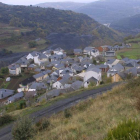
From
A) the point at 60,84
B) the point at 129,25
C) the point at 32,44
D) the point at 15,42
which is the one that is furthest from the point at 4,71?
the point at 129,25

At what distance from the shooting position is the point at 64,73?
909 inches

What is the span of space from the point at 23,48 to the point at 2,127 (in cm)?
3836

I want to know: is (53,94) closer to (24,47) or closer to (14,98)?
(14,98)

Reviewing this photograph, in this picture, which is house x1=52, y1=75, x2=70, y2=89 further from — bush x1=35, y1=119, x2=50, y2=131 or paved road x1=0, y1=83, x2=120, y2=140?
bush x1=35, y1=119, x2=50, y2=131

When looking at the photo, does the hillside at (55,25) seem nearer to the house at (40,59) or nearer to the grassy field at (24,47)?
the grassy field at (24,47)

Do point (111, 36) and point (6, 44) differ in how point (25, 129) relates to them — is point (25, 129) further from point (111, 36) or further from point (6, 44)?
point (111, 36)

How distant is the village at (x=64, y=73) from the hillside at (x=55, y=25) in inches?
759

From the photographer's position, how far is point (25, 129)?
4.17 metres

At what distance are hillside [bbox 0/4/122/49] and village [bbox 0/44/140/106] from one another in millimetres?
19269

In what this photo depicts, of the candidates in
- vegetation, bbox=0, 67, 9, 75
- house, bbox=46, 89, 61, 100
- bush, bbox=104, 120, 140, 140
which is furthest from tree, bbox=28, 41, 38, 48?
bush, bbox=104, 120, 140, 140

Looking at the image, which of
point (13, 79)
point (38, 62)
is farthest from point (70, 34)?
point (13, 79)

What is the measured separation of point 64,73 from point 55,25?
46544mm

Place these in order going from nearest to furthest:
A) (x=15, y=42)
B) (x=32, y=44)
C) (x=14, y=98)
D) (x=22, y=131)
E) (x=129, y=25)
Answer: (x=22, y=131) < (x=14, y=98) < (x=32, y=44) < (x=15, y=42) < (x=129, y=25)

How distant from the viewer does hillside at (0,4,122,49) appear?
5537 centimetres
